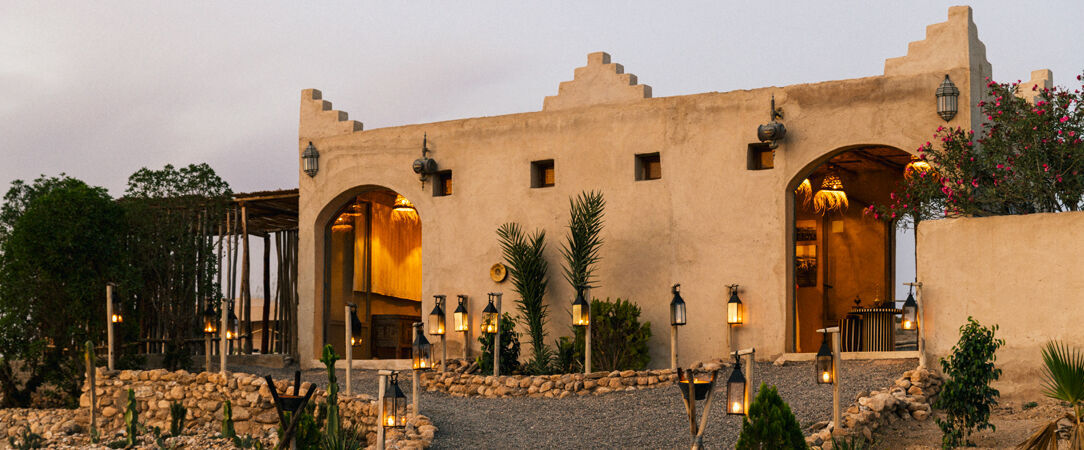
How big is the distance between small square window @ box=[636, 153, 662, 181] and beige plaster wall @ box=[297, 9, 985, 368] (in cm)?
19

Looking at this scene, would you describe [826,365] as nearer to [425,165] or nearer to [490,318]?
[490,318]

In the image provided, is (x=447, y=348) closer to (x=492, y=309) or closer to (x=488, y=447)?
(x=492, y=309)

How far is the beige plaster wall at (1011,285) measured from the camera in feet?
41.5

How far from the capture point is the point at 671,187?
1688 cm

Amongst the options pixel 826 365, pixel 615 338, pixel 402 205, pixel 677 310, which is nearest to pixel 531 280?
pixel 615 338

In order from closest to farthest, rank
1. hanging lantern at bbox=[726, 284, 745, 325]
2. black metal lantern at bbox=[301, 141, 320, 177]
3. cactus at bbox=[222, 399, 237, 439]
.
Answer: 1. cactus at bbox=[222, 399, 237, 439]
2. hanging lantern at bbox=[726, 284, 745, 325]
3. black metal lantern at bbox=[301, 141, 320, 177]

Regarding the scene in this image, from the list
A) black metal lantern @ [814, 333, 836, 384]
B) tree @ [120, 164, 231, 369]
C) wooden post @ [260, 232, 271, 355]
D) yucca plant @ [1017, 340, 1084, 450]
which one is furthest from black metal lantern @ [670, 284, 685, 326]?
wooden post @ [260, 232, 271, 355]

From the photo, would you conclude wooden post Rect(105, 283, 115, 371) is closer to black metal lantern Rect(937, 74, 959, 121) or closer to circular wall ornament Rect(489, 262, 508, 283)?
circular wall ornament Rect(489, 262, 508, 283)

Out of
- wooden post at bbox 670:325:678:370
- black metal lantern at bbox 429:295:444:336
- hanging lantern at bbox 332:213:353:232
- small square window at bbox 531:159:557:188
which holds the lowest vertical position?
wooden post at bbox 670:325:678:370

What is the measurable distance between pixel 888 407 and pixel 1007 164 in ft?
11.4

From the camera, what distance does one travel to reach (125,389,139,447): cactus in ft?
50.7

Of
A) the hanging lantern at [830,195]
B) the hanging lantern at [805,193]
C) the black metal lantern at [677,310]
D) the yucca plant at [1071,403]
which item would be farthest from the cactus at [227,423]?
the yucca plant at [1071,403]

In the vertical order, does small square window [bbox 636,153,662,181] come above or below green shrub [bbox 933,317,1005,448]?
above

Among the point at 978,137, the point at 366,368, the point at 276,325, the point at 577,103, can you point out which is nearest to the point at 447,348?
the point at 366,368
